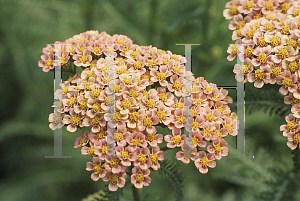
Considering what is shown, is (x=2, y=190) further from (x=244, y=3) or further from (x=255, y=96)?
(x=244, y=3)

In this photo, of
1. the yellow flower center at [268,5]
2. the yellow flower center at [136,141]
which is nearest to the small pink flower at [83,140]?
the yellow flower center at [136,141]

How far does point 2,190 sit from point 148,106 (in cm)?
149

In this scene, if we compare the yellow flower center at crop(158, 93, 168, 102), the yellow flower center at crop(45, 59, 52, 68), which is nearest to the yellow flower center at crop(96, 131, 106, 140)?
the yellow flower center at crop(158, 93, 168, 102)

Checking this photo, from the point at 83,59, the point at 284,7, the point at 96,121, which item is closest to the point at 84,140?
the point at 96,121

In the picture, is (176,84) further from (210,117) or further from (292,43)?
(292,43)

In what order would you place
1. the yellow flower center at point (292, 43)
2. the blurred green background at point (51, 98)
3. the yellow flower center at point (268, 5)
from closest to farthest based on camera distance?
1. the yellow flower center at point (292, 43)
2. the yellow flower center at point (268, 5)
3. the blurred green background at point (51, 98)

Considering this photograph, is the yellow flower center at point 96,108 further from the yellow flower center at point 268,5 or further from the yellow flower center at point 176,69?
the yellow flower center at point 268,5

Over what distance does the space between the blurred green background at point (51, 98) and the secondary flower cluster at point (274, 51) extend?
0.41 metres

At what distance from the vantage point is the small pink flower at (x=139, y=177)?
1.18 metres

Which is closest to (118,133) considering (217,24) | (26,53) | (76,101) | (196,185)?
(76,101)

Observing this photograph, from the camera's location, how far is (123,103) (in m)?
1.19

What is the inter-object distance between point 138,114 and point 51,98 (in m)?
1.28

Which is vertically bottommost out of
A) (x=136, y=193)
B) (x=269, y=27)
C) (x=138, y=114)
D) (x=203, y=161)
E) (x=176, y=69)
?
(x=136, y=193)

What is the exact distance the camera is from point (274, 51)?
1358mm
